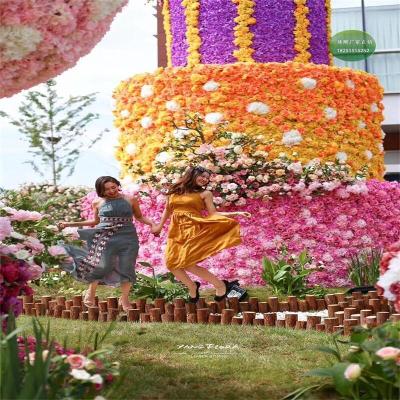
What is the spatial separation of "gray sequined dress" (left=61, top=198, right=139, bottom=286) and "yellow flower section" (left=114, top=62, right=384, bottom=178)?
115 inches

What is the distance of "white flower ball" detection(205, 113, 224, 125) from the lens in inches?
521

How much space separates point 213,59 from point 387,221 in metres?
3.75

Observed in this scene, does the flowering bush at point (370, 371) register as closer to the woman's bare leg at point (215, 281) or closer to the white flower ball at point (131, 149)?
the woman's bare leg at point (215, 281)

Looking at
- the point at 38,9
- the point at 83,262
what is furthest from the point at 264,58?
the point at 38,9

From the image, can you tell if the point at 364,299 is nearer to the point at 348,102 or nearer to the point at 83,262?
the point at 83,262

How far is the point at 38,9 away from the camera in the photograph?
5.66 meters

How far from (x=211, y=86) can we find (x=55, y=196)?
6334mm

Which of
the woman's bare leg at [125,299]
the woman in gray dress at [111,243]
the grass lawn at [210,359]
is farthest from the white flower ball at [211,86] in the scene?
the grass lawn at [210,359]

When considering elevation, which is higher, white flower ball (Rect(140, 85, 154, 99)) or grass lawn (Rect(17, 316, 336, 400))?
white flower ball (Rect(140, 85, 154, 99))

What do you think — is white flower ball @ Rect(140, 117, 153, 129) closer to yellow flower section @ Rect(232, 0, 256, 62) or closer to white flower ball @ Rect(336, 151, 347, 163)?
yellow flower section @ Rect(232, 0, 256, 62)

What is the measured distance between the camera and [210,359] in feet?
23.6

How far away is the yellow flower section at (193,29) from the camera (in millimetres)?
13828

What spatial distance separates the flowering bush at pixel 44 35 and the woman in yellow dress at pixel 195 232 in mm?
4738

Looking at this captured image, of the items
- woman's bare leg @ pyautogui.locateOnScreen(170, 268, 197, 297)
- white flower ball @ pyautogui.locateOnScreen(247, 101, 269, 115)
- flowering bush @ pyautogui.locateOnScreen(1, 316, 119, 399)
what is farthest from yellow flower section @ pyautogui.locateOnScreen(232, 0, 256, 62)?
flowering bush @ pyautogui.locateOnScreen(1, 316, 119, 399)
